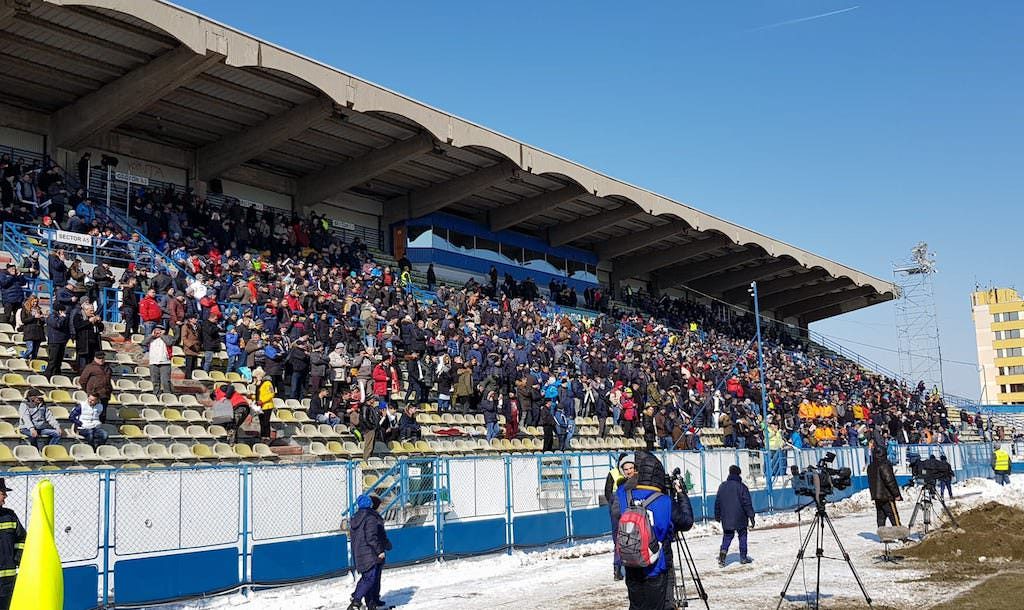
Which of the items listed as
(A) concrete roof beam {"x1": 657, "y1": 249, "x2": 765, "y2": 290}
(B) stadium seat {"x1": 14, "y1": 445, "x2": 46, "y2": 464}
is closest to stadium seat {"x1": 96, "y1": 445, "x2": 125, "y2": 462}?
(B) stadium seat {"x1": 14, "y1": 445, "x2": 46, "y2": 464}

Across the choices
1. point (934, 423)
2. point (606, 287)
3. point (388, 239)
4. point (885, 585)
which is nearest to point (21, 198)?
point (388, 239)

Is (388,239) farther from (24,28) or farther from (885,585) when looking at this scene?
(885,585)

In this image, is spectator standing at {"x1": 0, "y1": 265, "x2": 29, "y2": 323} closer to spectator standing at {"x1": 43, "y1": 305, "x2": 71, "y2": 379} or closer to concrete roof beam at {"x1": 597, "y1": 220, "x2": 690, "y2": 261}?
spectator standing at {"x1": 43, "y1": 305, "x2": 71, "y2": 379}

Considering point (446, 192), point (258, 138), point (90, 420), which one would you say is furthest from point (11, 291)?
point (446, 192)

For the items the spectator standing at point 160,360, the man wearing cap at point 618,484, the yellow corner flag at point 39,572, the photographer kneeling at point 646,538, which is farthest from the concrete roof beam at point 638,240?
the yellow corner flag at point 39,572

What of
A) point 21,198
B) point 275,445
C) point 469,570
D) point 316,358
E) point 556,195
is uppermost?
point 556,195

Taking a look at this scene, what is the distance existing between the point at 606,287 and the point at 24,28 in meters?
30.1

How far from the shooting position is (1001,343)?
115125mm

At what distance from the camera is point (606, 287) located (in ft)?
152

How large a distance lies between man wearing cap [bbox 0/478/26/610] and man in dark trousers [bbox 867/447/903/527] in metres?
13.0

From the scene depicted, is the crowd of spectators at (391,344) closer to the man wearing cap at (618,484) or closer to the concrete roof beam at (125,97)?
the concrete roof beam at (125,97)

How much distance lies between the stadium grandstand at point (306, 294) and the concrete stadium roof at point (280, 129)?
0.29 feet

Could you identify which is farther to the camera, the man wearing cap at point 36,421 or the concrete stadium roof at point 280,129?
the concrete stadium roof at point 280,129

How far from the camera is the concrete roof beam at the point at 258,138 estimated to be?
2647 centimetres
